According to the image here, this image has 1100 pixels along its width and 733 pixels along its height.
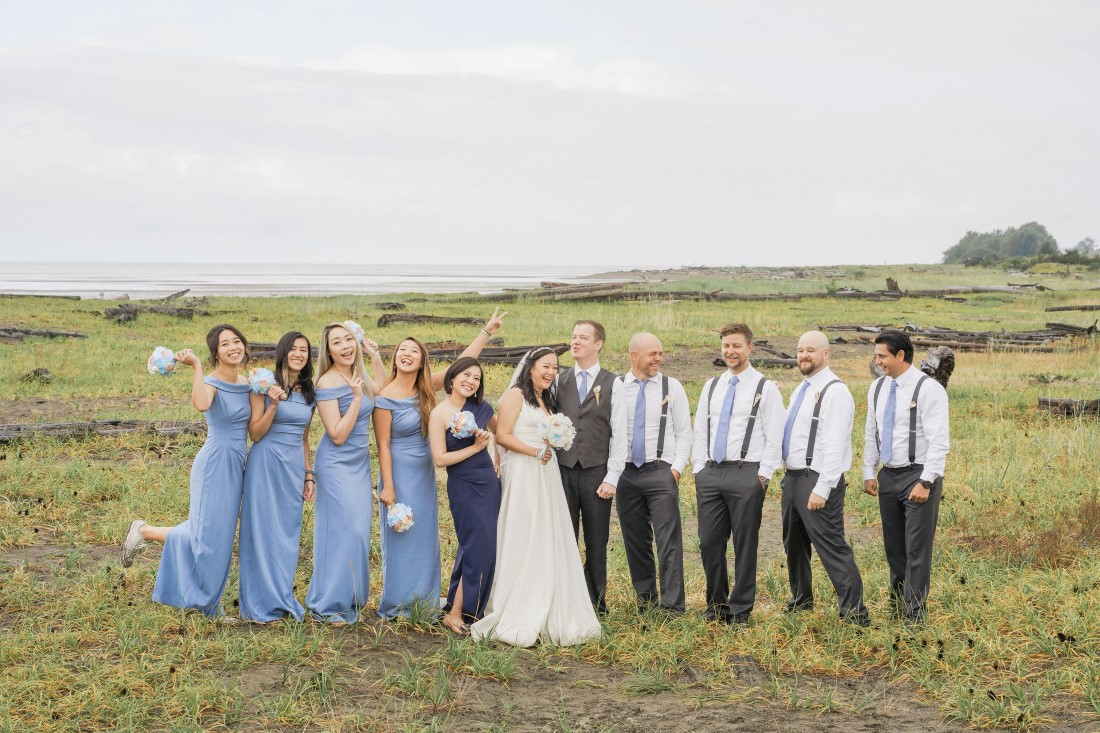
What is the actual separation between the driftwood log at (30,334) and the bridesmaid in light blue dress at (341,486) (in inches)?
752

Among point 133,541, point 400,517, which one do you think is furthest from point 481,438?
point 133,541

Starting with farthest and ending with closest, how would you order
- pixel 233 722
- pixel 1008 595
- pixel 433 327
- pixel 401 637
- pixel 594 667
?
pixel 433 327 → pixel 1008 595 → pixel 401 637 → pixel 594 667 → pixel 233 722

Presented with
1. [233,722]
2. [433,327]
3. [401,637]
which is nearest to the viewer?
[233,722]

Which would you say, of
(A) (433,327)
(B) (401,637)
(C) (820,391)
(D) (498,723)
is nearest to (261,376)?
(B) (401,637)

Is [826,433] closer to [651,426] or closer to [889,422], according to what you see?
[889,422]

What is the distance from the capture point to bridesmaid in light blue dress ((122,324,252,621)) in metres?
6.99

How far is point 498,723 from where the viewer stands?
213 inches

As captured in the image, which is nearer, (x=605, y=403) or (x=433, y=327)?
(x=605, y=403)

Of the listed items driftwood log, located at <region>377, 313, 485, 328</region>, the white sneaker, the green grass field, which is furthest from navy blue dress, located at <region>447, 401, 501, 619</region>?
driftwood log, located at <region>377, 313, 485, 328</region>

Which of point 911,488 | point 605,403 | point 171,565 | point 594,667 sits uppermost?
point 605,403

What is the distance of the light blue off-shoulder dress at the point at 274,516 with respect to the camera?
22.9 feet

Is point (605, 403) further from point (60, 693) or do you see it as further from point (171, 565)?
point (60, 693)

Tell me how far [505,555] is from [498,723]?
1.66m

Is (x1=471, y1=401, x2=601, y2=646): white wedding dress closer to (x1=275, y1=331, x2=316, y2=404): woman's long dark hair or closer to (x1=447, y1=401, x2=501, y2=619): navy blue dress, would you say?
(x1=447, y1=401, x2=501, y2=619): navy blue dress
